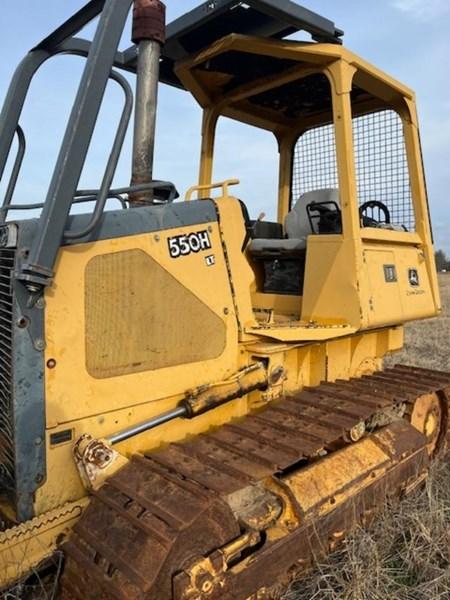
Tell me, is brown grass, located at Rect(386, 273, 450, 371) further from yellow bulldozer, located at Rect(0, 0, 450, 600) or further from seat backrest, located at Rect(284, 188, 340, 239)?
seat backrest, located at Rect(284, 188, 340, 239)

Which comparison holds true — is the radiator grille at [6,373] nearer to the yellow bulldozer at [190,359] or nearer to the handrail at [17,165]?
the yellow bulldozer at [190,359]

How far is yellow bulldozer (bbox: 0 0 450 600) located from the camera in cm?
211

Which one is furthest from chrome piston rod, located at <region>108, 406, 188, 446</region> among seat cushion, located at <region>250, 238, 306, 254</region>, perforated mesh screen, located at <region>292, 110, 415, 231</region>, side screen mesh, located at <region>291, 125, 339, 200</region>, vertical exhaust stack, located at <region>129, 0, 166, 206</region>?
side screen mesh, located at <region>291, 125, 339, 200</region>

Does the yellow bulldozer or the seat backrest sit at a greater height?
the seat backrest

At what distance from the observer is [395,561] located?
8.96 ft

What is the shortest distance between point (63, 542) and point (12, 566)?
216 millimetres

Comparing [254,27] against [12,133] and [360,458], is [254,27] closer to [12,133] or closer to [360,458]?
[12,133]

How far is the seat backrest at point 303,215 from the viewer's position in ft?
13.4

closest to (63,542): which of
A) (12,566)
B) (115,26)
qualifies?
(12,566)

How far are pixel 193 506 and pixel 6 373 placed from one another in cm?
99

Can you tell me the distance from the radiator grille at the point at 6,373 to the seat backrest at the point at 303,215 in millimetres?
2384

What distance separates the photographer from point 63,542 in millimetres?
2266

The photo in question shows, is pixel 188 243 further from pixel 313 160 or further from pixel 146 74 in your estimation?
pixel 313 160

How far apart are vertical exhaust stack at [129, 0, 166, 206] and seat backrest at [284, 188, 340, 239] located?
173cm
